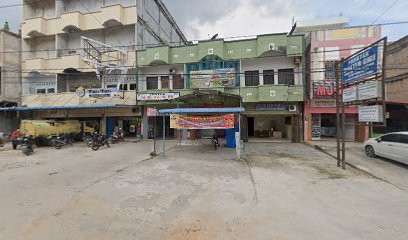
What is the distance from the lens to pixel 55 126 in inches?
629

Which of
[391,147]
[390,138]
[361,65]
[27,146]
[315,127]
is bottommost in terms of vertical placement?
[27,146]

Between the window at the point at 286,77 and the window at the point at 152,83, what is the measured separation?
11.4m

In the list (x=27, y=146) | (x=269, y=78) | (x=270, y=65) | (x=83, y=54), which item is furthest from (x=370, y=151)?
(x=83, y=54)

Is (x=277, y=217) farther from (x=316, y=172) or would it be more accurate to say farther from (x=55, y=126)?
(x=55, y=126)

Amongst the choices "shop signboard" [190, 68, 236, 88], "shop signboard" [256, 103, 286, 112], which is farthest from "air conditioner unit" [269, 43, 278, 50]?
"shop signboard" [256, 103, 286, 112]

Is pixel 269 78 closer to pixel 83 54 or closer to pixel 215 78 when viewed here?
pixel 215 78

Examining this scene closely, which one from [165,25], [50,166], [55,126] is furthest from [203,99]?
[165,25]

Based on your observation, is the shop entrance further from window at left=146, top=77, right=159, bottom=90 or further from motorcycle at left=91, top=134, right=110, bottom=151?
motorcycle at left=91, top=134, right=110, bottom=151

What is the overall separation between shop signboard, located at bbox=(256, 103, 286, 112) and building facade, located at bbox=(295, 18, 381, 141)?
6.28 ft

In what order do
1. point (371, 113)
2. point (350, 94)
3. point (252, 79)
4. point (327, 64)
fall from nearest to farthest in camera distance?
point (371, 113) → point (350, 94) → point (327, 64) → point (252, 79)

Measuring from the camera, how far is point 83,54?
1833cm

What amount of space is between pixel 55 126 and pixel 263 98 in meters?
17.1

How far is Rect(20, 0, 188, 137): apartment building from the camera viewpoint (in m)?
18.8

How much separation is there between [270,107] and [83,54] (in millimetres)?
17734
